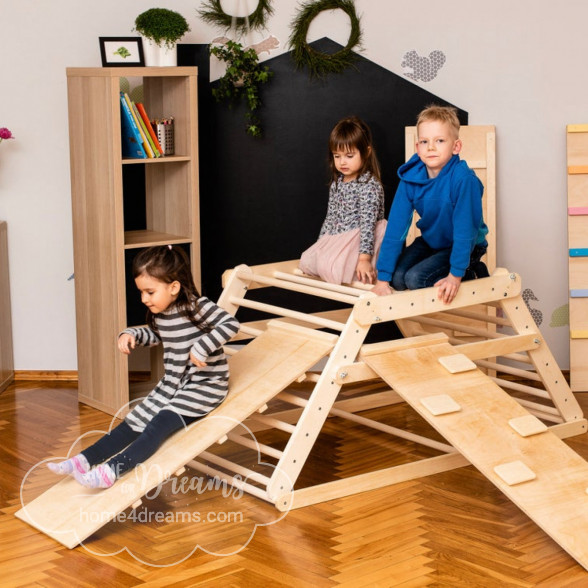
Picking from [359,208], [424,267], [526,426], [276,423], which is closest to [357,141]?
[359,208]

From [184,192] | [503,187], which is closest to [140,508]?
[184,192]

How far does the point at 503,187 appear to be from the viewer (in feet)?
14.1

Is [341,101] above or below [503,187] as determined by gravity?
above

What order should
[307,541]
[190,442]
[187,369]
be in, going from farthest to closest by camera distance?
[187,369], [190,442], [307,541]

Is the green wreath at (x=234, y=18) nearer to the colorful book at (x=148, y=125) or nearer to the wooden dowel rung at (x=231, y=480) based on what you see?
the colorful book at (x=148, y=125)

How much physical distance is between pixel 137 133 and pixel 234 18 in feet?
2.56

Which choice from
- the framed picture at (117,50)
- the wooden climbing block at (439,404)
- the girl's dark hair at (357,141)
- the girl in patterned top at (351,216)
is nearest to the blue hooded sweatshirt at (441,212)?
the girl in patterned top at (351,216)

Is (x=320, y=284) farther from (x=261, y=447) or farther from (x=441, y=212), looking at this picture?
(x=261, y=447)

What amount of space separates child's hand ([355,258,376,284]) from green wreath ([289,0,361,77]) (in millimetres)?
1072

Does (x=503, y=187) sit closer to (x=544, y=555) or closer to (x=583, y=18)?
(x=583, y=18)

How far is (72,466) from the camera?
279cm

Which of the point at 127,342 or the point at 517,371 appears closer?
the point at 127,342

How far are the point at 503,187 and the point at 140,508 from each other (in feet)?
7.56

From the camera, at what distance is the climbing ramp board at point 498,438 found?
2.62 metres
